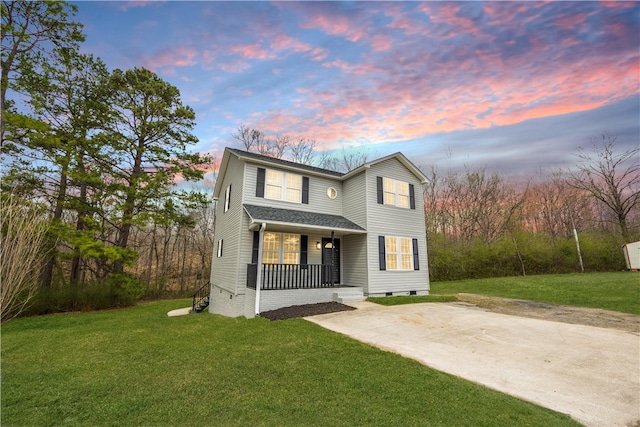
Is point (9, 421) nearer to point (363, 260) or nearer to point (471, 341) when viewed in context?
point (471, 341)

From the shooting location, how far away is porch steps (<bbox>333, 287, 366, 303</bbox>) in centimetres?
1077

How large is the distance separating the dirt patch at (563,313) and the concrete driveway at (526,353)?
30.2 inches

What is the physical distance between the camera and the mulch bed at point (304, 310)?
8570mm

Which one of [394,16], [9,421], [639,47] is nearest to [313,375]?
[9,421]

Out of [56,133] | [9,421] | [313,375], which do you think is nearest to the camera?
[9,421]

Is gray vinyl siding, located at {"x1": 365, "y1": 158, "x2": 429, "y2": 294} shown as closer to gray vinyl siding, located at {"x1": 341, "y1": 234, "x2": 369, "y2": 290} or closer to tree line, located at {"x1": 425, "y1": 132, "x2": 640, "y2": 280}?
gray vinyl siding, located at {"x1": 341, "y1": 234, "x2": 369, "y2": 290}

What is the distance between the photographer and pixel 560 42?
9.63 m

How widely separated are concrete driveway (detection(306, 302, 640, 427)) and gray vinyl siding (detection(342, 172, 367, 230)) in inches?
194

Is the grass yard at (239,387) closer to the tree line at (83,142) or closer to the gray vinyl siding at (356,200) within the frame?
the gray vinyl siding at (356,200)

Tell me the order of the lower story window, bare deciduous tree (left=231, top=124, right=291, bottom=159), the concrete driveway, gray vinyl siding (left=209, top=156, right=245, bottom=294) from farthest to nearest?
bare deciduous tree (left=231, top=124, right=291, bottom=159) → the lower story window → gray vinyl siding (left=209, top=156, right=245, bottom=294) → the concrete driveway

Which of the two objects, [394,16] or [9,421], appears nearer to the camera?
[9,421]

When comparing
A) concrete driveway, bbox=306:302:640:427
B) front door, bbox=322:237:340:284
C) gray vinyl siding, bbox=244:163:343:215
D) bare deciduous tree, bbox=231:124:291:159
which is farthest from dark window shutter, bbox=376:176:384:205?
bare deciduous tree, bbox=231:124:291:159

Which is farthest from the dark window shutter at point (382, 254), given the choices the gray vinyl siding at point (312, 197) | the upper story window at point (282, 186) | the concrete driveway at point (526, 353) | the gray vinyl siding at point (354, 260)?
the upper story window at point (282, 186)

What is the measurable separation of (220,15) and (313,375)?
11822 mm
